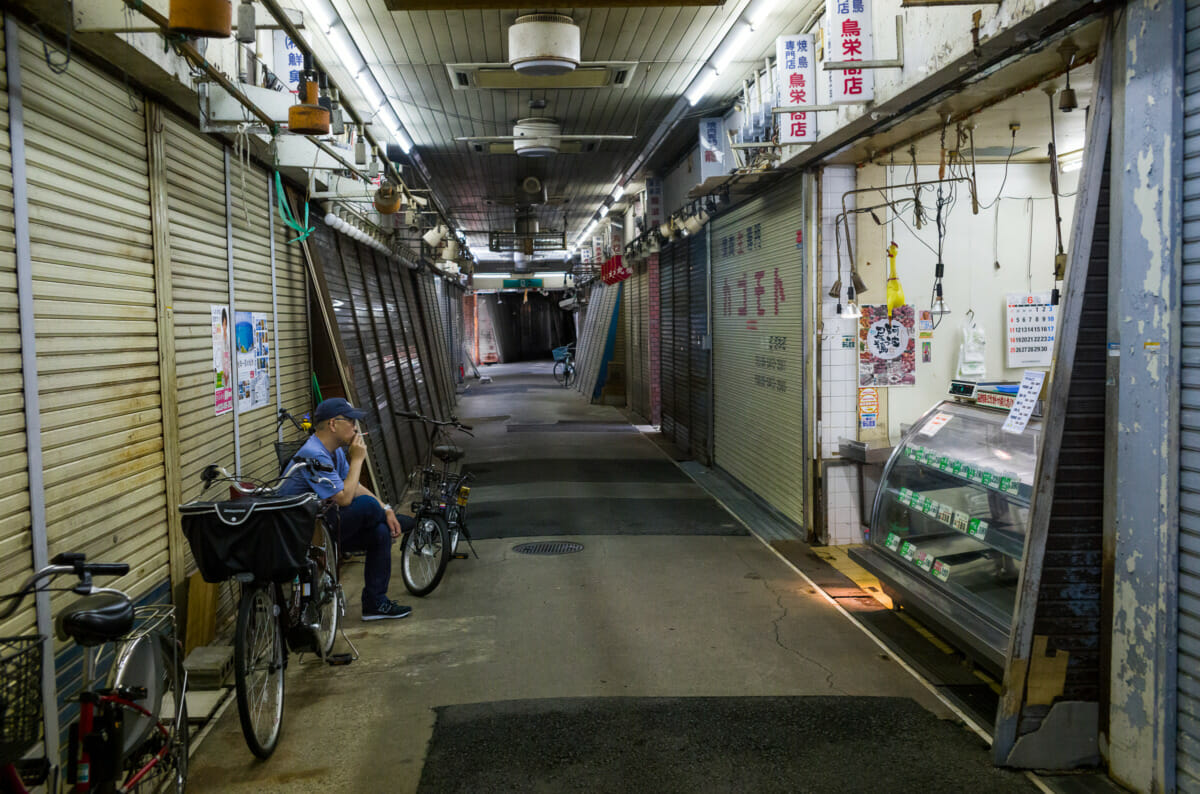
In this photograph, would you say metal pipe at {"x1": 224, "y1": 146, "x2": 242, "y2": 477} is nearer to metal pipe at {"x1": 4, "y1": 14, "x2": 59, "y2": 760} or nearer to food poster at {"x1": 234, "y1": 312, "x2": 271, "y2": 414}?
food poster at {"x1": 234, "y1": 312, "x2": 271, "y2": 414}

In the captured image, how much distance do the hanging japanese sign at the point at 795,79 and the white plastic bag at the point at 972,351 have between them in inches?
96.9

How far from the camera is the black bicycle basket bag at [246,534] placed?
402 centimetres

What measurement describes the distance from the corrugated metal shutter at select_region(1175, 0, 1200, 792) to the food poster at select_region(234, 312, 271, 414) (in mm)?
6133

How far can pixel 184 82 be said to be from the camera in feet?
16.4

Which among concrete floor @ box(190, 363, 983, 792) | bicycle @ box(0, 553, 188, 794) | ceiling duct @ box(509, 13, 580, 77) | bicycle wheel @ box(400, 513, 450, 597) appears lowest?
concrete floor @ box(190, 363, 983, 792)

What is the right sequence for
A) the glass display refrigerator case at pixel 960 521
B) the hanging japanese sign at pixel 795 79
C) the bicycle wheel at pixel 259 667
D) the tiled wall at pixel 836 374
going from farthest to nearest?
1. the tiled wall at pixel 836 374
2. the hanging japanese sign at pixel 795 79
3. the glass display refrigerator case at pixel 960 521
4. the bicycle wheel at pixel 259 667

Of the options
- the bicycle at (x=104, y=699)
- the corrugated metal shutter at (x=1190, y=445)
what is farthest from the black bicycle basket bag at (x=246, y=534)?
the corrugated metal shutter at (x=1190, y=445)

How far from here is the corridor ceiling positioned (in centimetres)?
750

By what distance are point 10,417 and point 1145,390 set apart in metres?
5.00

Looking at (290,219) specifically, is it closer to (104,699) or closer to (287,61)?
(287,61)

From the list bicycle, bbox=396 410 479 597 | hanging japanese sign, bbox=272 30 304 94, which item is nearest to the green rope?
hanging japanese sign, bbox=272 30 304 94

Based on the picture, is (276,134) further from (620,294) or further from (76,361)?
(620,294)

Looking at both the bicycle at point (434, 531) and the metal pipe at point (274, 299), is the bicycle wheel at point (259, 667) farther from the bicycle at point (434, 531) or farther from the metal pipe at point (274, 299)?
the metal pipe at point (274, 299)

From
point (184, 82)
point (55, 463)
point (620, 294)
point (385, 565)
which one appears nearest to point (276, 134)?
point (184, 82)
